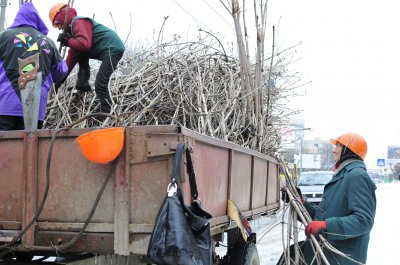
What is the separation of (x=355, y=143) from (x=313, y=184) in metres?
13.7

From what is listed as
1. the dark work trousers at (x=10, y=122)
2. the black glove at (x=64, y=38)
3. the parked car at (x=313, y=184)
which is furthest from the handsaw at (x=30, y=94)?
the parked car at (x=313, y=184)

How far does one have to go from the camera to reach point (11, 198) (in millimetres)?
2545

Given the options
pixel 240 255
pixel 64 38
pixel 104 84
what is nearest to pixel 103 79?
pixel 104 84

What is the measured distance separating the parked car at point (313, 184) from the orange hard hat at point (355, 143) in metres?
11.9

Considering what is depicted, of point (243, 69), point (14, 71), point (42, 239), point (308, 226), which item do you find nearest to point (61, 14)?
point (14, 71)

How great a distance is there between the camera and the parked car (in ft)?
53.0

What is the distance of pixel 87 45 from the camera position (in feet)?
14.0

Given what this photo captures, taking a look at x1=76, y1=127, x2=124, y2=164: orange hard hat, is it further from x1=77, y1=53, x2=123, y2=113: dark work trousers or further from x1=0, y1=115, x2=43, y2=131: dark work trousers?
x1=77, y1=53, x2=123, y2=113: dark work trousers

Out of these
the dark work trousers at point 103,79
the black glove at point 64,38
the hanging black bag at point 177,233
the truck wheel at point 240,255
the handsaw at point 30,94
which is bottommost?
the truck wheel at point 240,255

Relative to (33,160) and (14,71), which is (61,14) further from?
(33,160)

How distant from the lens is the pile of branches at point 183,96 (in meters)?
4.38

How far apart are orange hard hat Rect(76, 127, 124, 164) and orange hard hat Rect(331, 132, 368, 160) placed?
2.11 meters

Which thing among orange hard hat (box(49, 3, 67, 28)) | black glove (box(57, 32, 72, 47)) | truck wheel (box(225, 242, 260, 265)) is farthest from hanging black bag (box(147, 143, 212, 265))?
orange hard hat (box(49, 3, 67, 28))

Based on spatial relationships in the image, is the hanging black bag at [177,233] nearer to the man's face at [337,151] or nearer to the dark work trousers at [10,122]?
the dark work trousers at [10,122]
